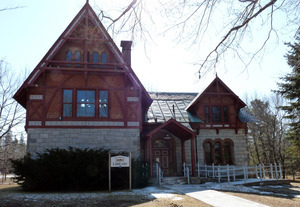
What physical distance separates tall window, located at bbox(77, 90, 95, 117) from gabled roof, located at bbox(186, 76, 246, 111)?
8.42 metres

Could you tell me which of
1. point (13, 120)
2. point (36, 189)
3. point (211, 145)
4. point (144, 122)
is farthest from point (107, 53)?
point (13, 120)

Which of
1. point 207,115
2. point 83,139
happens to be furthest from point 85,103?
point 207,115

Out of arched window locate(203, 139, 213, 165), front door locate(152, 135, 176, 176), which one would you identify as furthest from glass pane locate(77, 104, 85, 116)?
arched window locate(203, 139, 213, 165)

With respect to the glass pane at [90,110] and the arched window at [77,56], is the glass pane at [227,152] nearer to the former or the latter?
the glass pane at [90,110]

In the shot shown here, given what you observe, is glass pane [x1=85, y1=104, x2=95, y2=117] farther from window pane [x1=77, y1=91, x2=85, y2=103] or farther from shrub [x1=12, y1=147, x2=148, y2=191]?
shrub [x1=12, y1=147, x2=148, y2=191]

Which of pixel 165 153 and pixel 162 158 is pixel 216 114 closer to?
pixel 165 153

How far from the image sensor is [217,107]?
21.9 metres

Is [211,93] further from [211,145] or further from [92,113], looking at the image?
[92,113]

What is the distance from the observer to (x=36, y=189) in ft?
44.0

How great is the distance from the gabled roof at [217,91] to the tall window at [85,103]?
27.6 ft

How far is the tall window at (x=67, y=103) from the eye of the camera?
54.1ft

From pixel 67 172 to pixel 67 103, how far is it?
4.81 m

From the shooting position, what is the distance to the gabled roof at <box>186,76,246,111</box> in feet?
70.2

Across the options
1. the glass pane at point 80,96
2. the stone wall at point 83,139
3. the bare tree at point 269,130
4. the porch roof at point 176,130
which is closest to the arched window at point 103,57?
the glass pane at point 80,96
